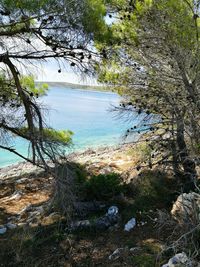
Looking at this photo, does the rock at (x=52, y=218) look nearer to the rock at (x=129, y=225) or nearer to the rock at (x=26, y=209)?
the rock at (x=26, y=209)

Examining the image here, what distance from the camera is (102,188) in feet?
20.0

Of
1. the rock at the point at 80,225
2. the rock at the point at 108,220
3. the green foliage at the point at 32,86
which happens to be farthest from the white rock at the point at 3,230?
the green foliage at the point at 32,86

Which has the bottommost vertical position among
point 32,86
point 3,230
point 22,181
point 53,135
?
point 22,181

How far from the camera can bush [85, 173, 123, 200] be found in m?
6.06

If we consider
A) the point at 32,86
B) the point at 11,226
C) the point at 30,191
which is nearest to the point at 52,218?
the point at 11,226

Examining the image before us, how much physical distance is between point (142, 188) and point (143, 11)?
9.52 ft

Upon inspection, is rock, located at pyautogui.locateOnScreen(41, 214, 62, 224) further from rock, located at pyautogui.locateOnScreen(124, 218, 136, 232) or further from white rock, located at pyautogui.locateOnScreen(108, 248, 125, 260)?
white rock, located at pyautogui.locateOnScreen(108, 248, 125, 260)

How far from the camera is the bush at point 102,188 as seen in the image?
19.9 ft

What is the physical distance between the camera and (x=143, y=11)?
5566mm

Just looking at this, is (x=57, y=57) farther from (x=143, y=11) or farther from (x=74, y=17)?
(x=143, y=11)

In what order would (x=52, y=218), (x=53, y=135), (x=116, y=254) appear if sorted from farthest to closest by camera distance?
1. (x=53, y=135)
2. (x=52, y=218)
3. (x=116, y=254)

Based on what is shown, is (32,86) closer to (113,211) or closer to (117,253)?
(113,211)

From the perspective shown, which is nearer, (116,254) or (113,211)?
(116,254)

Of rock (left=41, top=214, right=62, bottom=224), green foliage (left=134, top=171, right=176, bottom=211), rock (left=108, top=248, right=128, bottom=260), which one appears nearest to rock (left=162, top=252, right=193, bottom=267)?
rock (left=108, top=248, right=128, bottom=260)
